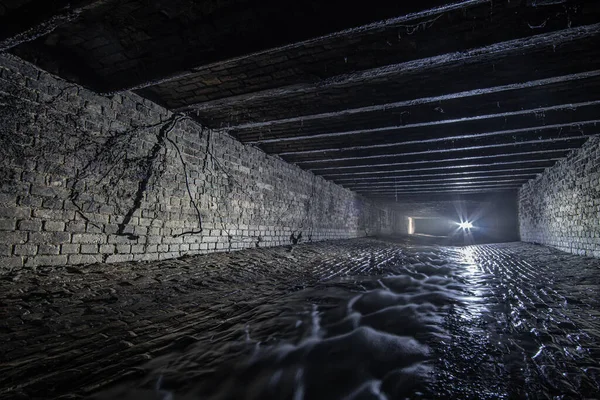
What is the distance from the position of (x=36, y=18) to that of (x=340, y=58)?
3.14m

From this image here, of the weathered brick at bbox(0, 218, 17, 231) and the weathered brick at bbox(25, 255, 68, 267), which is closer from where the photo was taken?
the weathered brick at bbox(0, 218, 17, 231)

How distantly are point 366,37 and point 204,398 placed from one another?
3.56 metres

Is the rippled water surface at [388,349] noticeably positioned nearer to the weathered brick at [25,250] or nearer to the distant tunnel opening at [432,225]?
the weathered brick at [25,250]

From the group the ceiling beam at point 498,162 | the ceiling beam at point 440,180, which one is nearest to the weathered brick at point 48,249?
the ceiling beam at point 498,162

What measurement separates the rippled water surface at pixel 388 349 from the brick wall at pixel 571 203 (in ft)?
12.2

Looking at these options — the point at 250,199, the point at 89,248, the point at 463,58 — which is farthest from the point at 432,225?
the point at 89,248

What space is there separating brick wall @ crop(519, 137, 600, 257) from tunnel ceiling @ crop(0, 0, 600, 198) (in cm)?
65

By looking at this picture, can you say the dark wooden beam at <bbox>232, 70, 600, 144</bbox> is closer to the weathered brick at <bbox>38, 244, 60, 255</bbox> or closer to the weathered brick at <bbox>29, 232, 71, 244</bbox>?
the weathered brick at <bbox>29, 232, 71, 244</bbox>

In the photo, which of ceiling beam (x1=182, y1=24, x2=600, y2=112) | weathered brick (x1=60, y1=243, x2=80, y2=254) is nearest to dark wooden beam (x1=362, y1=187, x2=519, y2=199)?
ceiling beam (x1=182, y1=24, x2=600, y2=112)

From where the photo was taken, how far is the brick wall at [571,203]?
5691 millimetres

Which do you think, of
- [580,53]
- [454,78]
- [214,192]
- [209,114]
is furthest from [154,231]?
[580,53]

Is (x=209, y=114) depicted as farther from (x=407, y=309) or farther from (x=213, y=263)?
(x=407, y=309)

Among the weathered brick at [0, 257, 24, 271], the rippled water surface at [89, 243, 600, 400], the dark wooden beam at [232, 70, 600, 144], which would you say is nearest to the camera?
the rippled water surface at [89, 243, 600, 400]

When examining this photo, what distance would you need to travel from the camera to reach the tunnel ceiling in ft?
8.75
